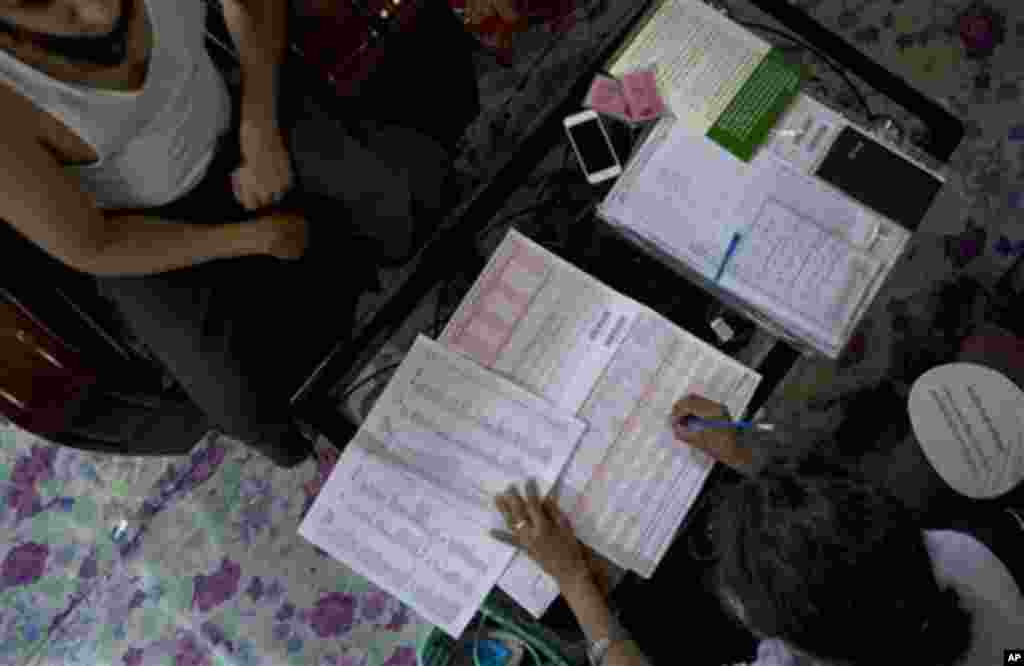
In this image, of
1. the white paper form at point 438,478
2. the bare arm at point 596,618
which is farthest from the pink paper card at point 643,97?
the bare arm at point 596,618

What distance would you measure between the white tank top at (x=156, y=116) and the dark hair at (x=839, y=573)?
0.88 m

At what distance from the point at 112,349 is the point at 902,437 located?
126cm

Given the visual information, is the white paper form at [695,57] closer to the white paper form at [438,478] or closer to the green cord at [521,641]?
the white paper form at [438,478]

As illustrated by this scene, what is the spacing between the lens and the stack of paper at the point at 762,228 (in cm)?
108

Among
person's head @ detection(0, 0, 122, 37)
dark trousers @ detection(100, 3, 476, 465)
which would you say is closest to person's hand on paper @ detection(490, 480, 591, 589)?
dark trousers @ detection(100, 3, 476, 465)

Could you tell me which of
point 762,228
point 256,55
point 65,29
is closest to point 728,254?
point 762,228

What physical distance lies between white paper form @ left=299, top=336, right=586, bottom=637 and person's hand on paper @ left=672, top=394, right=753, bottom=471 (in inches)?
5.3

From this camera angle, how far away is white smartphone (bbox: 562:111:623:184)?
1135 mm

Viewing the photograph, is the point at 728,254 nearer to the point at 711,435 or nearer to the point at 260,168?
the point at 711,435

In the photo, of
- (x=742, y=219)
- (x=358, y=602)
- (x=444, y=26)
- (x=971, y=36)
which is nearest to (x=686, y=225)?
(x=742, y=219)

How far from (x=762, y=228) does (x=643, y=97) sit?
26 cm

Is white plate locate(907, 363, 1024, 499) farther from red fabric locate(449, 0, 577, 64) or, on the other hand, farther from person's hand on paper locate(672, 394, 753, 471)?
red fabric locate(449, 0, 577, 64)

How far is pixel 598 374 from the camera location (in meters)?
1.06

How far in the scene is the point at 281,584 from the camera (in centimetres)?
150
